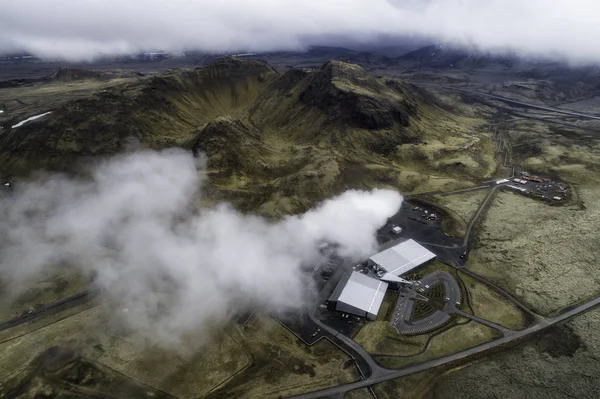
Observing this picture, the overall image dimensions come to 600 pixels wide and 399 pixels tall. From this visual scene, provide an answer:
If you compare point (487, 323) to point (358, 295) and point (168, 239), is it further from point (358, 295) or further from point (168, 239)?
point (168, 239)

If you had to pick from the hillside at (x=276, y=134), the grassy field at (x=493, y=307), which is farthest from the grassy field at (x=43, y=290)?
the grassy field at (x=493, y=307)

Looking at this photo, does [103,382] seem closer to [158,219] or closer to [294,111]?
[158,219]

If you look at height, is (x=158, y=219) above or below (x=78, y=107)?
below

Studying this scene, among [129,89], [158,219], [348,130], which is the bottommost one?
[158,219]

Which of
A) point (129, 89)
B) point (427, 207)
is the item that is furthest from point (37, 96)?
point (427, 207)

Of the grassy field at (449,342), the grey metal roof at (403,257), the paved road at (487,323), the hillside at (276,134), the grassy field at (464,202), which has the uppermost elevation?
the hillside at (276,134)

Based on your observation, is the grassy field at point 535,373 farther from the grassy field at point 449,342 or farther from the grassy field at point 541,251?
the grassy field at point 541,251

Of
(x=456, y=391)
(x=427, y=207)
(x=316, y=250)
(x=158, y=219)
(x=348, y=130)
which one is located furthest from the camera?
(x=348, y=130)
